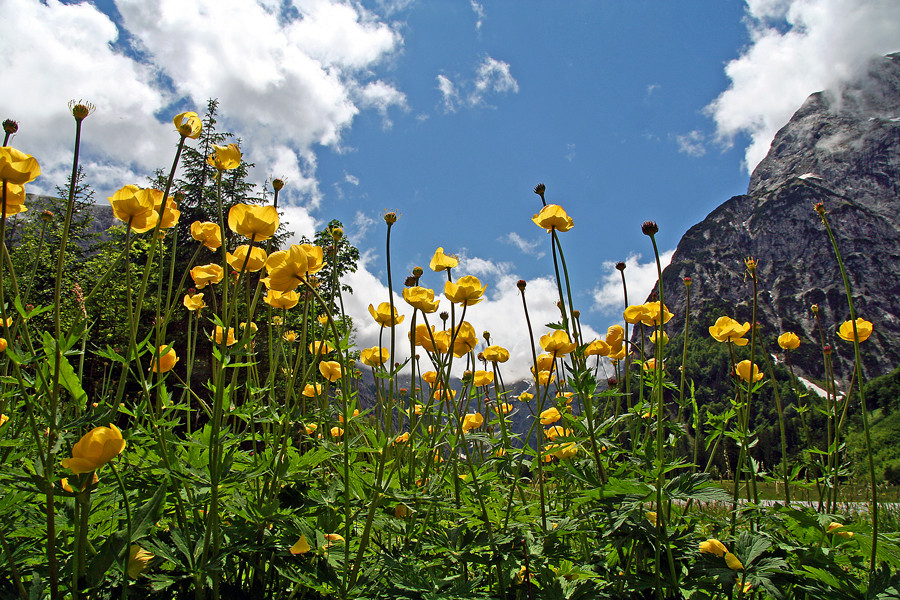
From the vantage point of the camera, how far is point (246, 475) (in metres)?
1.29

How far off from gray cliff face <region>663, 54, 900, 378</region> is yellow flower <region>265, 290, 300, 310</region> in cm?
10430

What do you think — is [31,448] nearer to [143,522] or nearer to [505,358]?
[143,522]

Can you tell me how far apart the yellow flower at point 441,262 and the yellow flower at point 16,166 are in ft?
4.18

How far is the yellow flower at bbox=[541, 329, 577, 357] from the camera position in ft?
7.18

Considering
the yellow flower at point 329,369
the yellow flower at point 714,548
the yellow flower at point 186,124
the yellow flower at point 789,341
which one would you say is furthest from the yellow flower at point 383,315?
the yellow flower at point 789,341

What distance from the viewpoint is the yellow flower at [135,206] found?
4.54 ft

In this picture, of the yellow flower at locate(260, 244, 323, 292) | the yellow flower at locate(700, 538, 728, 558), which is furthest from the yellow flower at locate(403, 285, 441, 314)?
the yellow flower at locate(700, 538, 728, 558)

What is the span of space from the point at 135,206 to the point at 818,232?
142m

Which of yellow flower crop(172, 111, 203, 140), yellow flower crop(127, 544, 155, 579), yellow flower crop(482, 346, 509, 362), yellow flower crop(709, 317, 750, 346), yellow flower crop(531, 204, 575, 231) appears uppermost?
yellow flower crop(172, 111, 203, 140)

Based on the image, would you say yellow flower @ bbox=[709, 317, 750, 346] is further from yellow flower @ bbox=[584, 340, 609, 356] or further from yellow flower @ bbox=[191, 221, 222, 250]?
yellow flower @ bbox=[191, 221, 222, 250]

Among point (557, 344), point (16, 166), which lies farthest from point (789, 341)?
point (16, 166)

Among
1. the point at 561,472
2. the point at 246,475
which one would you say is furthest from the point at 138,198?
the point at 561,472

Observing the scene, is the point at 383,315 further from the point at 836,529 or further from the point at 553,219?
the point at 836,529

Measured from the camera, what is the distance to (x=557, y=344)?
223 centimetres
